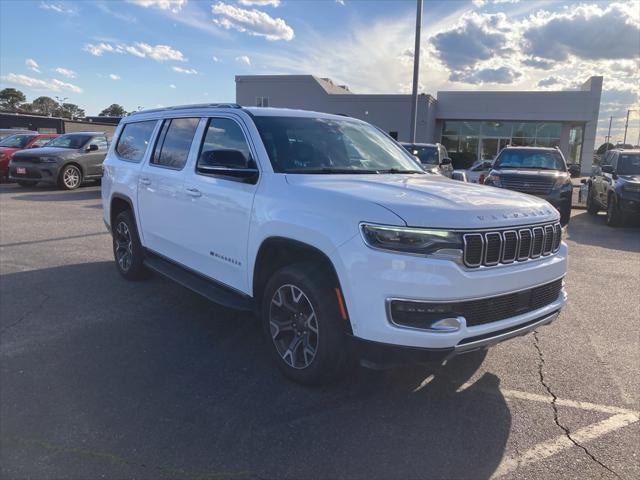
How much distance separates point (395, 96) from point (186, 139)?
36477 mm

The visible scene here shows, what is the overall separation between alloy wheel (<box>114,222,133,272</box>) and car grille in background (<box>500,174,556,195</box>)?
848 centimetres

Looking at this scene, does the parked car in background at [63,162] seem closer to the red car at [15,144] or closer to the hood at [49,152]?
the hood at [49,152]

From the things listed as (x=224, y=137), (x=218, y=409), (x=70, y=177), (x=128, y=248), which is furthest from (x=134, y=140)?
(x=70, y=177)

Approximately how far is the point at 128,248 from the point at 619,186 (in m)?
10.5

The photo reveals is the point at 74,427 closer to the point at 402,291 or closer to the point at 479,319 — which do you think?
the point at 402,291

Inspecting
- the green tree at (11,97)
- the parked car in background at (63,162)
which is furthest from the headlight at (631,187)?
the green tree at (11,97)

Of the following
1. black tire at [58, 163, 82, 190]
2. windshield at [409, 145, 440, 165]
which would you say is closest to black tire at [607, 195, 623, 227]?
windshield at [409, 145, 440, 165]

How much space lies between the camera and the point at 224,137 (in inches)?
176

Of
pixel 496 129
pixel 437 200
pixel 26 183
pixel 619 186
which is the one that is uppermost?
pixel 496 129

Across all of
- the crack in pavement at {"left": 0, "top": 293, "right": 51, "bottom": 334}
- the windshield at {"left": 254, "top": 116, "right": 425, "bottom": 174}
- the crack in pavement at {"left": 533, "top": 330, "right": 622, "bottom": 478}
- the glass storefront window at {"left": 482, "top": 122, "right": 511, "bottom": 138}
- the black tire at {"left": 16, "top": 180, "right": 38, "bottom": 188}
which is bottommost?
the crack in pavement at {"left": 533, "top": 330, "right": 622, "bottom": 478}

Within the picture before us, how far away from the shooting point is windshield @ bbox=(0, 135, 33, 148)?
60.9 ft

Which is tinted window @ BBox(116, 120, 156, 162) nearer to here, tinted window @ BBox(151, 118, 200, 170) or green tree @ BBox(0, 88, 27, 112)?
tinted window @ BBox(151, 118, 200, 170)

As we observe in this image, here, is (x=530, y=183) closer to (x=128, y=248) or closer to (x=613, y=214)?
(x=613, y=214)

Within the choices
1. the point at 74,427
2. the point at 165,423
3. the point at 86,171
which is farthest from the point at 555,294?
the point at 86,171
